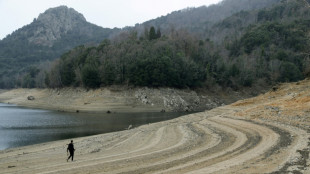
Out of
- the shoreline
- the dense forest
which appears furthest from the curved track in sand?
the dense forest

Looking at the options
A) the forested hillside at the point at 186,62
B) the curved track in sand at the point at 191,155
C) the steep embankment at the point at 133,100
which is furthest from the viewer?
the forested hillside at the point at 186,62

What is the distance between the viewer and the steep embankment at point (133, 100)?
6638 cm

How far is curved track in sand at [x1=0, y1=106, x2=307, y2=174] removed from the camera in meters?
13.1

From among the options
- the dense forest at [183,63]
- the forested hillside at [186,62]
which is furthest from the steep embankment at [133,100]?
the forested hillside at [186,62]

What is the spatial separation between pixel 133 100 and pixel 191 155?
5357cm

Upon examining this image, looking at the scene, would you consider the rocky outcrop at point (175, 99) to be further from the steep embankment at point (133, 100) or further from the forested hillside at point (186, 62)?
the forested hillside at point (186, 62)

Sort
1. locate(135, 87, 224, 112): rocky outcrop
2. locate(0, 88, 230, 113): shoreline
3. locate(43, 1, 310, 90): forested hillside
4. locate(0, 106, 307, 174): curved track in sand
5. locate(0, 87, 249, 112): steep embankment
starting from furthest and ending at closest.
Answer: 1. locate(43, 1, 310, 90): forested hillside
2. locate(135, 87, 224, 112): rocky outcrop
3. locate(0, 87, 249, 112): steep embankment
4. locate(0, 88, 230, 113): shoreline
5. locate(0, 106, 307, 174): curved track in sand

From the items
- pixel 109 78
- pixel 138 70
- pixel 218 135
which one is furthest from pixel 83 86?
pixel 218 135

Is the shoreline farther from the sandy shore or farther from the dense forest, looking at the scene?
the sandy shore

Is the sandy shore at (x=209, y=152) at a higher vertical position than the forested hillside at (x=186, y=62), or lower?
lower

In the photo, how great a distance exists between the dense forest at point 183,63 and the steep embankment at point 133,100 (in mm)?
3344

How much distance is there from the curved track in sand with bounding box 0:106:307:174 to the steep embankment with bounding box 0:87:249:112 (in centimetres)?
4237

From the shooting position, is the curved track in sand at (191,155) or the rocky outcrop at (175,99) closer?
the curved track in sand at (191,155)

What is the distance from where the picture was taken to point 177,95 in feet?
244
